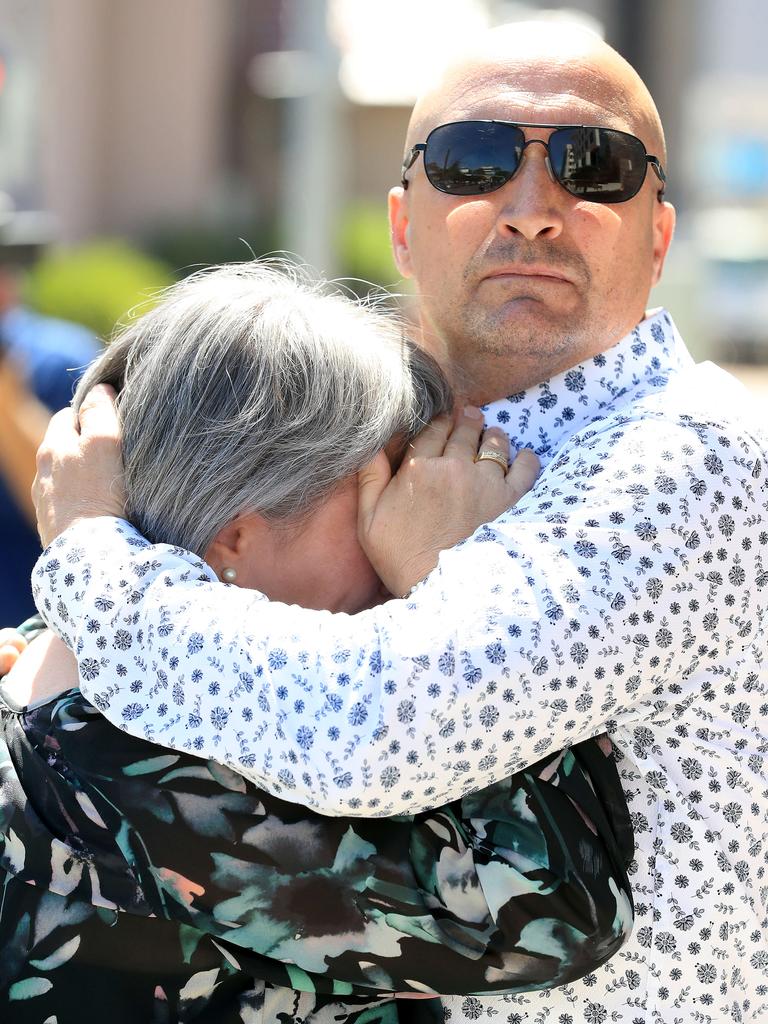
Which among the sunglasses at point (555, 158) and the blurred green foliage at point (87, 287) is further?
the blurred green foliage at point (87, 287)

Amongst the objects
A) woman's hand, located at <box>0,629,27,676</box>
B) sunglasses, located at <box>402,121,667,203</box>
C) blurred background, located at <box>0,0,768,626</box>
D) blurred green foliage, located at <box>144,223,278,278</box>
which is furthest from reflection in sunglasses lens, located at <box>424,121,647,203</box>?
blurred green foliage, located at <box>144,223,278,278</box>

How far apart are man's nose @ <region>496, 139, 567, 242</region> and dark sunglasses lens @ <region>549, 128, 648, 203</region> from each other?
18 mm

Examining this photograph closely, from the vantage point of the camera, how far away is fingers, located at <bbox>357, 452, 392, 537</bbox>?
193 centimetres

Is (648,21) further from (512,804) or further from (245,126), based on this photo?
(512,804)

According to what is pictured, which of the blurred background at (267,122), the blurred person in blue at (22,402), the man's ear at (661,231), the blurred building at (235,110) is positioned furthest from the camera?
the blurred building at (235,110)

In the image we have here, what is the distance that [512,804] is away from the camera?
1676mm

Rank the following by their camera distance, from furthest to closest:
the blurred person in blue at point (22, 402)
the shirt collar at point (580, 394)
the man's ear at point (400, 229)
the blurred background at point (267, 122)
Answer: the blurred background at point (267, 122)
the blurred person in blue at point (22, 402)
the man's ear at point (400, 229)
the shirt collar at point (580, 394)

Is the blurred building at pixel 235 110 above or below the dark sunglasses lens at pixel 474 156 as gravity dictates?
below

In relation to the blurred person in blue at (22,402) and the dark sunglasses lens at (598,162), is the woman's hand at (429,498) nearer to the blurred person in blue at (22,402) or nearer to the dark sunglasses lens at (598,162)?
the dark sunglasses lens at (598,162)

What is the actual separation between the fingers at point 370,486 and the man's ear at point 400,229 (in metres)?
0.62

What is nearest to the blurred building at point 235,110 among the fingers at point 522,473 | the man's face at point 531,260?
the man's face at point 531,260

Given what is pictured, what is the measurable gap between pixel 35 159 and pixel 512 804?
25.3 feet

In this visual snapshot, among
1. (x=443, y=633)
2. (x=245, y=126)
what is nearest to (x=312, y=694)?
(x=443, y=633)

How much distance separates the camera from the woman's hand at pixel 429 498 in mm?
1854
